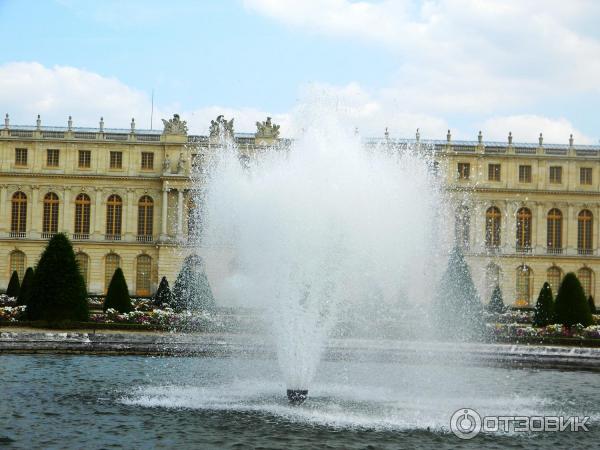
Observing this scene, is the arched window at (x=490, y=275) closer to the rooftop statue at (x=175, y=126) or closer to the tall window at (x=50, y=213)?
the rooftop statue at (x=175, y=126)

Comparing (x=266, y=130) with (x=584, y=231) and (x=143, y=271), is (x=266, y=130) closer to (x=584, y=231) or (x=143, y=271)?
(x=143, y=271)

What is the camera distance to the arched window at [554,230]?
53.4 metres

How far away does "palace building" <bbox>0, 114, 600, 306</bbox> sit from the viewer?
2064 inches

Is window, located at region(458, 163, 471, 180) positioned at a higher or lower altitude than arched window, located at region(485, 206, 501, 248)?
higher

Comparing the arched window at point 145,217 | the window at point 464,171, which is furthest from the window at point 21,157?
the window at point 464,171

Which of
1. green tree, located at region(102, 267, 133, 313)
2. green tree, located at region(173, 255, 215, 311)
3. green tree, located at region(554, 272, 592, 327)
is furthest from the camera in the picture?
green tree, located at region(173, 255, 215, 311)

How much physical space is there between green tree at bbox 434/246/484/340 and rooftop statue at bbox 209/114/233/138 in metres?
19.5

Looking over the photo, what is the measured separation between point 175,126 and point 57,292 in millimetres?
27684

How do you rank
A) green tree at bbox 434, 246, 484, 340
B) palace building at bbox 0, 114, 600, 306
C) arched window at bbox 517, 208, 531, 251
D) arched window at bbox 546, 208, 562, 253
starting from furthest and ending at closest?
1. arched window at bbox 546, 208, 562, 253
2. arched window at bbox 517, 208, 531, 251
3. palace building at bbox 0, 114, 600, 306
4. green tree at bbox 434, 246, 484, 340

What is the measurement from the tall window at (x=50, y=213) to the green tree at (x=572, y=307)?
32.3 metres

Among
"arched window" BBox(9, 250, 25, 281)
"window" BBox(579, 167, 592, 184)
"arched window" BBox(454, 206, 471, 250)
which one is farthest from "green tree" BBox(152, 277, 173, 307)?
"window" BBox(579, 167, 592, 184)

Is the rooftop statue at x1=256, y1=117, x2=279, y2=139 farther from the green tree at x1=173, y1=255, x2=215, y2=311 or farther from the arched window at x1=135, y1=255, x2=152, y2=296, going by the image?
the green tree at x1=173, y1=255, x2=215, y2=311

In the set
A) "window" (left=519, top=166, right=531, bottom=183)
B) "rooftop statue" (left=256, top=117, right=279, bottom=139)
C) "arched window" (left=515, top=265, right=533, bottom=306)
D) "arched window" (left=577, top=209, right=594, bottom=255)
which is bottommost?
"arched window" (left=515, top=265, right=533, bottom=306)

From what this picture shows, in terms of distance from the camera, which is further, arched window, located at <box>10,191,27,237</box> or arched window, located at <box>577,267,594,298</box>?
arched window, located at <box>577,267,594,298</box>
